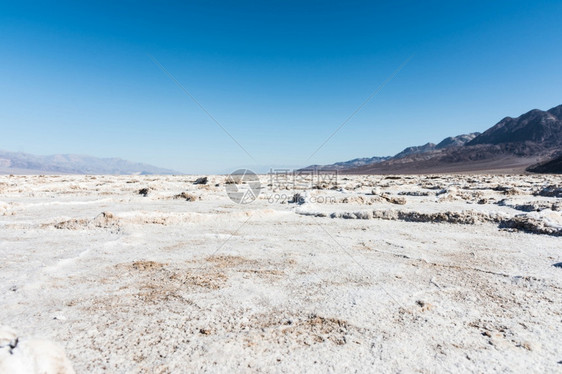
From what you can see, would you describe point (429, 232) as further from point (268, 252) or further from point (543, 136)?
point (543, 136)

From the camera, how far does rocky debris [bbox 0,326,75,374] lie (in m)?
1.92

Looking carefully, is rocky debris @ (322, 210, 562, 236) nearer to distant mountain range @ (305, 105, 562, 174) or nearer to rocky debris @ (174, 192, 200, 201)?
rocky debris @ (174, 192, 200, 201)

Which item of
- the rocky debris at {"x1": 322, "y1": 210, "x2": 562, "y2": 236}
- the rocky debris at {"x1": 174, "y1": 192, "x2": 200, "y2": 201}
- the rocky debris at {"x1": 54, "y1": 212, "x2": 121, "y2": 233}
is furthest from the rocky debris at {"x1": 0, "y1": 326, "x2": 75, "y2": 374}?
the rocky debris at {"x1": 174, "y1": 192, "x2": 200, "y2": 201}

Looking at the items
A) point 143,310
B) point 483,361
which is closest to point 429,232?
point 483,361

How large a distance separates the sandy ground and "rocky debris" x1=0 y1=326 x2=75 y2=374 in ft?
1.58

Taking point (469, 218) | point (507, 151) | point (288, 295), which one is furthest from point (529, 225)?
point (507, 151)

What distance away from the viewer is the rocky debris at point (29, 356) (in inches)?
75.4

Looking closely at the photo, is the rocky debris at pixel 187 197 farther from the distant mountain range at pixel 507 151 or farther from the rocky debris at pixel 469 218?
the distant mountain range at pixel 507 151

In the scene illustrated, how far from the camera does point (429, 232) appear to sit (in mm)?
7527

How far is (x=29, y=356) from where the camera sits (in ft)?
6.58

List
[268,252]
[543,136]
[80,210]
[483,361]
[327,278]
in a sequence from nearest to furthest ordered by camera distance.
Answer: [483,361] < [327,278] < [268,252] < [80,210] < [543,136]

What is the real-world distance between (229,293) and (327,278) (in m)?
1.53

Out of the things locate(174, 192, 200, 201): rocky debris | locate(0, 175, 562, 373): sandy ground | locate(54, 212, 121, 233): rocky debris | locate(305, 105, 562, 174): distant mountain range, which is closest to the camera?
locate(0, 175, 562, 373): sandy ground

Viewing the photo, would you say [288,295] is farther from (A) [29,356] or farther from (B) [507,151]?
(B) [507,151]
